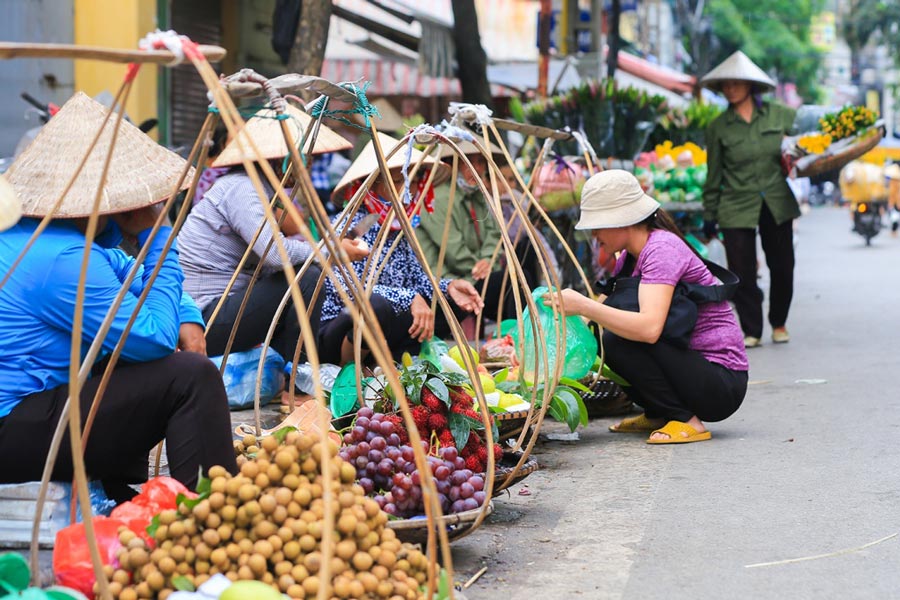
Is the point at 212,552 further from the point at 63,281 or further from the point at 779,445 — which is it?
the point at 779,445

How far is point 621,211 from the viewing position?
4.28 metres

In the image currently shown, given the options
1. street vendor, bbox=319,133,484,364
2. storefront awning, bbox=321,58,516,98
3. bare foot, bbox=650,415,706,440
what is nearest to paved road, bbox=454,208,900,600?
bare foot, bbox=650,415,706,440

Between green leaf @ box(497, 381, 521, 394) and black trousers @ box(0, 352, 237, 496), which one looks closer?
black trousers @ box(0, 352, 237, 496)

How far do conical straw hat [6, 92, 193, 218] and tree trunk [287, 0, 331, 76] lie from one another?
3583 millimetres

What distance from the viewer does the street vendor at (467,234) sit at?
5949mm

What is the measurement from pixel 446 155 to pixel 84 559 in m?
3.82

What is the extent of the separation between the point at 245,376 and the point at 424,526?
2.34 meters

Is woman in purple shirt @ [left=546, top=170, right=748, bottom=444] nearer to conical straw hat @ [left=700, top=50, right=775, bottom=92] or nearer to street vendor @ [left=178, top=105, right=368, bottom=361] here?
street vendor @ [left=178, top=105, right=368, bottom=361]

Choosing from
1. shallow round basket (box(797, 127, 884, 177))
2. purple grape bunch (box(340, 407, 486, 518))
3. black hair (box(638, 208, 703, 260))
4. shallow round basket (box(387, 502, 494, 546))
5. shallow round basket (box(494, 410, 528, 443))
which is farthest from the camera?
shallow round basket (box(797, 127, 884, 177))

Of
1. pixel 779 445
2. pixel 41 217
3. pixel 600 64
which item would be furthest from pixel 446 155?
pixel 600 64

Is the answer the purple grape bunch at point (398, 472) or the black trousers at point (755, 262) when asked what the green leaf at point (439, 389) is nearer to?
the purple grape bunch at point (398, 472)

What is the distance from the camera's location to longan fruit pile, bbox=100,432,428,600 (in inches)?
88.2

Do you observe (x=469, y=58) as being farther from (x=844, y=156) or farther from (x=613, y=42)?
(x=613, y=42)

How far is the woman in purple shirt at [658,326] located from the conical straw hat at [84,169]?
1659mm
